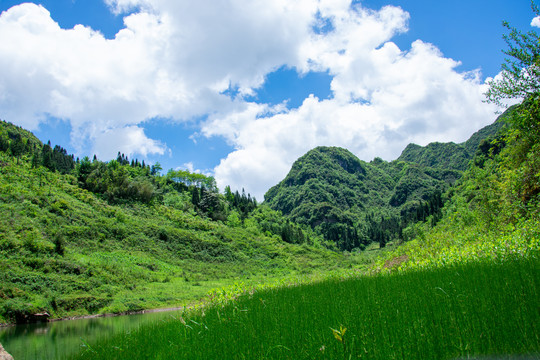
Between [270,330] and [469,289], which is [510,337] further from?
[270,330]

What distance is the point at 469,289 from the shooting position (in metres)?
4.39

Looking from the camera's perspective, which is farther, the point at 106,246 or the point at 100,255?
the point at 106,246

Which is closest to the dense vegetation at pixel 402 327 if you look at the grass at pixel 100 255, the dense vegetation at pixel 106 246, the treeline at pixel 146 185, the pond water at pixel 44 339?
the pond water at pixel 44 339

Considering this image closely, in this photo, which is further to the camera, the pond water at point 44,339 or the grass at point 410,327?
the pond water at point 44,339

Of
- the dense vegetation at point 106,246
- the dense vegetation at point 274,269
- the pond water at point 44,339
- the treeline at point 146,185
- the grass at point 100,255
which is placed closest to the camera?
the dense vegetation at point 274,269

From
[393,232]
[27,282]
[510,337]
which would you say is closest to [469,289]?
[510,337]

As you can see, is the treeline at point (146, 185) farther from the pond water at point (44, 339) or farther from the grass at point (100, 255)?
the pond water at point (44, 339)

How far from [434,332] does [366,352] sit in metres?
0.78

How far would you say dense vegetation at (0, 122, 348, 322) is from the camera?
26.1m

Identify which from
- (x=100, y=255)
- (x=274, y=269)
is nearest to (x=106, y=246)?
(x=100, y=255)

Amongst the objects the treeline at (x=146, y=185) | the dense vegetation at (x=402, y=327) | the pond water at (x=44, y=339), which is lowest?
the pond water at (x=44, y=339)

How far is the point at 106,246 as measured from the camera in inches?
1671

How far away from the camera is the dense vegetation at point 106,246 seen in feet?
85.6

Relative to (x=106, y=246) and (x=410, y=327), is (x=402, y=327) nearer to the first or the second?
(x=410, y=327)
